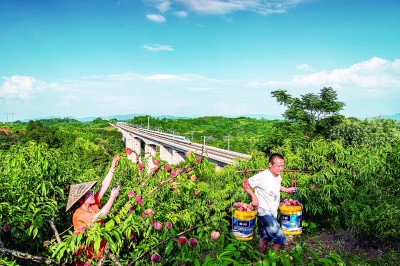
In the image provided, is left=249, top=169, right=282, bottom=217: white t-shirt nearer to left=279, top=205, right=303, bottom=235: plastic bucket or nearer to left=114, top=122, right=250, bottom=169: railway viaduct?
left=279, top=205, right=303, bottom=235: plastic bucket

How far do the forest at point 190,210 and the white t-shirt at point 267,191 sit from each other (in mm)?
639

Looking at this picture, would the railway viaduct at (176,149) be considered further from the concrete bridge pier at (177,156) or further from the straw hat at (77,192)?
the straw hat at (77,192)

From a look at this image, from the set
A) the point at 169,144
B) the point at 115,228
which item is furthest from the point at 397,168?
the point at 169,144

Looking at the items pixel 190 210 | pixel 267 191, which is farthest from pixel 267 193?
pixel 190 210

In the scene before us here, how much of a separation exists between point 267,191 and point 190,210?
1241mm

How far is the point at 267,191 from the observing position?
15.7 feet

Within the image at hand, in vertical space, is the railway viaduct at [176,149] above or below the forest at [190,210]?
below

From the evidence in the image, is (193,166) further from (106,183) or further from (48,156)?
(48,156)

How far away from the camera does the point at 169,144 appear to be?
47250 millimetres

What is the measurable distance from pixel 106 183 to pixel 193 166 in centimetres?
99

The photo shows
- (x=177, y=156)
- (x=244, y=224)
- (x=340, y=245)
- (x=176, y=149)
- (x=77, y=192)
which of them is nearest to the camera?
(x=77, y=192)

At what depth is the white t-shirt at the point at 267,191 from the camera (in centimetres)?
478

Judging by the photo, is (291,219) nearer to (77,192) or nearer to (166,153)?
(77,192)

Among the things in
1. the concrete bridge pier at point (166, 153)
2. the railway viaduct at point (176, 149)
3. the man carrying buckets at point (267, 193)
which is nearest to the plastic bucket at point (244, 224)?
the man carrying buckets at point (267, 193)
